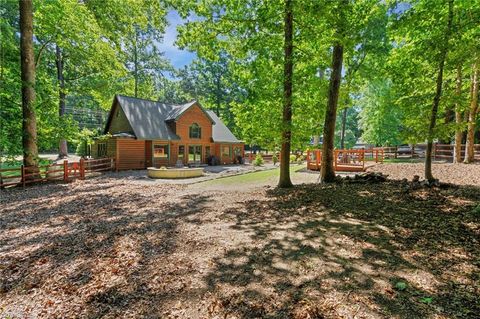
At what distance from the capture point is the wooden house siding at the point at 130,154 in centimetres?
2003

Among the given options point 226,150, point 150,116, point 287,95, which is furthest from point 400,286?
point 226,150

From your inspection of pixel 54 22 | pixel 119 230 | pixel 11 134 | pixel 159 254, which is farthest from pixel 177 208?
pixel 54 22

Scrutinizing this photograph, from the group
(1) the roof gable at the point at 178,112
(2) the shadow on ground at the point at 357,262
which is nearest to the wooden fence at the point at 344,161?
(2) the shadow on ground at the point at 357,262

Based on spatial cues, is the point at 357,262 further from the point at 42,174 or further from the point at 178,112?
the point at 178,112

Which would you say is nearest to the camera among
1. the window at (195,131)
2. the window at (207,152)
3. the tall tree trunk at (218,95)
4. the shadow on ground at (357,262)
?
the shadow on ground at (357,262)

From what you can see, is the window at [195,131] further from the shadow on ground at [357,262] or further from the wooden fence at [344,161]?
the shadow on ground at [357,262]

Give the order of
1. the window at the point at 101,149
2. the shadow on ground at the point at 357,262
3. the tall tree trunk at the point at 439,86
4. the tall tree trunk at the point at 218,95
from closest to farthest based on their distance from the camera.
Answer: the shadow on ground at the point at 357,262, the tall tree trunk at the point at 439,86, the window at the point at 101,149, the tall tree trunk at the point at 218,95

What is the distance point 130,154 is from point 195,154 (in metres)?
6.57

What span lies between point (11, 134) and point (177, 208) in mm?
10168

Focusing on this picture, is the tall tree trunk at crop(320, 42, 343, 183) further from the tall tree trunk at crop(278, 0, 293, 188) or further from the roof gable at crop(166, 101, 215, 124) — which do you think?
the roof gable at crop(166, 101, 215, 124)

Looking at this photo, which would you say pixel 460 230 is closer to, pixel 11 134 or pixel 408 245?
pixel 408 245

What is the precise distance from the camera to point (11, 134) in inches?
479

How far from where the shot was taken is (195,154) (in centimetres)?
2559

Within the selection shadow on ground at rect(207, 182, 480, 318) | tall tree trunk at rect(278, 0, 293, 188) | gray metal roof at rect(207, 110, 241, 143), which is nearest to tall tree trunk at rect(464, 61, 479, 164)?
shadow on ground at rect(207, 182, 480, 318)
